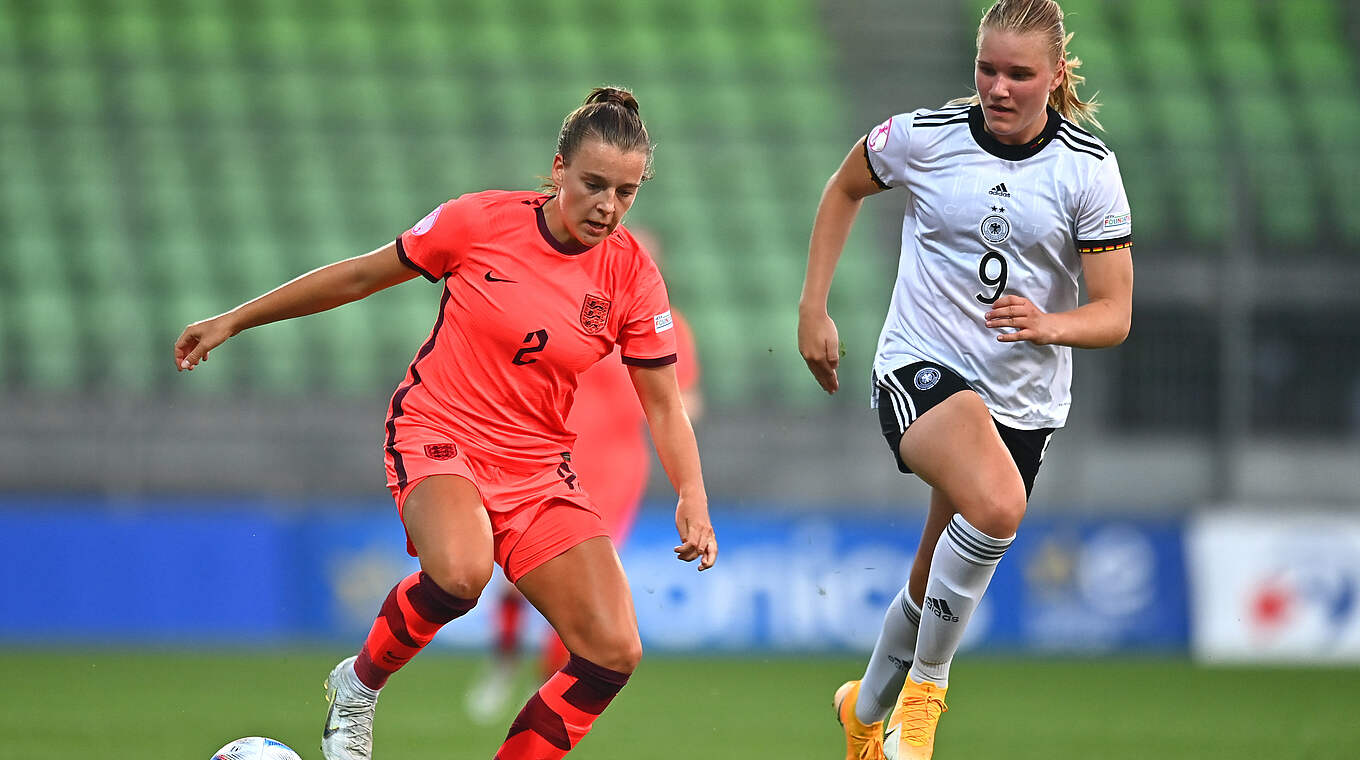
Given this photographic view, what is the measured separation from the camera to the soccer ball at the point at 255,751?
16.0 feet

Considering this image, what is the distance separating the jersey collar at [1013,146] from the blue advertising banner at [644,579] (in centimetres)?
531

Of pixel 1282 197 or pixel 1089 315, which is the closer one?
pixel 1089 315

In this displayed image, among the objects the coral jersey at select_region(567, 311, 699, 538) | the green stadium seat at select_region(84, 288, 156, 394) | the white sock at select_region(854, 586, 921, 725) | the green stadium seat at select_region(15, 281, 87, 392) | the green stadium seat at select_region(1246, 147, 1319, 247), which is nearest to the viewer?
the white sock at select_region(854, 586, 921, 725)

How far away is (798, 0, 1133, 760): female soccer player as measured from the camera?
16.0 ft

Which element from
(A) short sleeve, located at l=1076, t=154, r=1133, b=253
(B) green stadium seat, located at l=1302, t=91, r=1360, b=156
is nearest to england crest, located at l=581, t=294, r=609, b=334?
(A) short sleeve, located at l=1076, t=154, r=1133, b=253

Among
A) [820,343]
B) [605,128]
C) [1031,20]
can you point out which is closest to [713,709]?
[820,343]

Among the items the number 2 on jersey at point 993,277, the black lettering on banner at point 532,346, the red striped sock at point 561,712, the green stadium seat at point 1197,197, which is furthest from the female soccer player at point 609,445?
the green stadium seat at point 1197,197

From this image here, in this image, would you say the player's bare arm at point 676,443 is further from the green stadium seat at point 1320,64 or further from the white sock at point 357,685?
the green stadium seat at point 1320,64

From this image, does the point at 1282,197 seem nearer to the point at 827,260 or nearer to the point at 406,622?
the point at 827,260

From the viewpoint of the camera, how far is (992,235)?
5.07 metres

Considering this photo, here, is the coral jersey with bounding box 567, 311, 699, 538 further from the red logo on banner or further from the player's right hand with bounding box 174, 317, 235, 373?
the player's right hand with bounding box 174, 317, 235, 373

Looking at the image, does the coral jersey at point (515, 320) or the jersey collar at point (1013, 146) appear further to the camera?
the jersey collar at point (1013, 146)

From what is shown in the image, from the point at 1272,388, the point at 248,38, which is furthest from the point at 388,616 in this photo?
the point at 248,38

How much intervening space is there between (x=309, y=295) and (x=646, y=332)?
970mm
